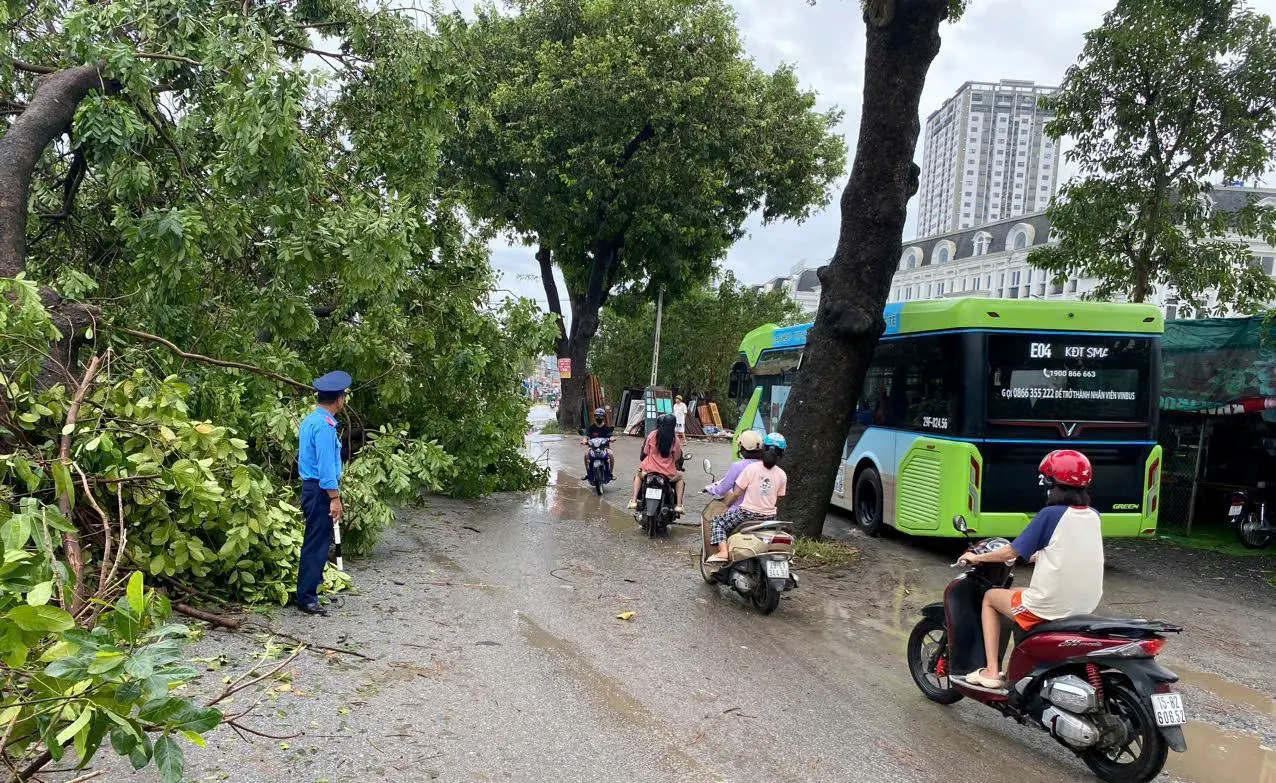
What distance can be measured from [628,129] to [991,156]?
12768cm

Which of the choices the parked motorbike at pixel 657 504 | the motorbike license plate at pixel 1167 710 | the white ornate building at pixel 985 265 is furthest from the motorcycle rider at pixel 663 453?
the white ornate building at pixel 985 265

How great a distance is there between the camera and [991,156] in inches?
5197

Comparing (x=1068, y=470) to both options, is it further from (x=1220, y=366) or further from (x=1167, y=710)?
(x=1220, y=366)

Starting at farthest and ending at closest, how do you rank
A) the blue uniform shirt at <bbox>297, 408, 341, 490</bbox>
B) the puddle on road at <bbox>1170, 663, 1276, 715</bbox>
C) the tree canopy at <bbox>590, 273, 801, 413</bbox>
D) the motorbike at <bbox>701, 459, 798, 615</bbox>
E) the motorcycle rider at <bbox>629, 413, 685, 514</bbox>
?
1. the tree canopy at <bbox>590, 273, 801, 413</bbox>
2. the motorcycle rider at <bbox>629, 413, 685, 514</bbox>
3. the motorbike at <bbox>701, 459, 798, 615</bbox>
4. the blue uniform shirt at <bbox>297, 408, 341, 490</bbox>
5. the puddle on road at <bbox>1170, 663, 1276, 715</bbox>

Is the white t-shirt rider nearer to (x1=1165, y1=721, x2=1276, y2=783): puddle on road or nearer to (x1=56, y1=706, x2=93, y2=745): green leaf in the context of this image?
(x1=1165, y1=721, x2=1276, y2=783): puddle on road

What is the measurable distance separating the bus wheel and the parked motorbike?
2.61 meters

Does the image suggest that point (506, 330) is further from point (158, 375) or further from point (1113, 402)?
point (1113, 402)

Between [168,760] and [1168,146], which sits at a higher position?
[1168,146]

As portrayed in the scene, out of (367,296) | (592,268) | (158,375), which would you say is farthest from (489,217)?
(158,375)

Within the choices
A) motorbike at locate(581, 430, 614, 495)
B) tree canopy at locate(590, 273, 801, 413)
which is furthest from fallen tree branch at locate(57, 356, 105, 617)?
tree canopy at locate(590, 273, 801, 413)

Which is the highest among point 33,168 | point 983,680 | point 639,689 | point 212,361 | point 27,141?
point 27,141

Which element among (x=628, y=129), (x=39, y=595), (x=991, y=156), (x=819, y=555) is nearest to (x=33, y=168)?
(x=39, y=595)

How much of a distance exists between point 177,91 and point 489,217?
15.7 m

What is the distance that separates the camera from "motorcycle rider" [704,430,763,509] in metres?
7.38
